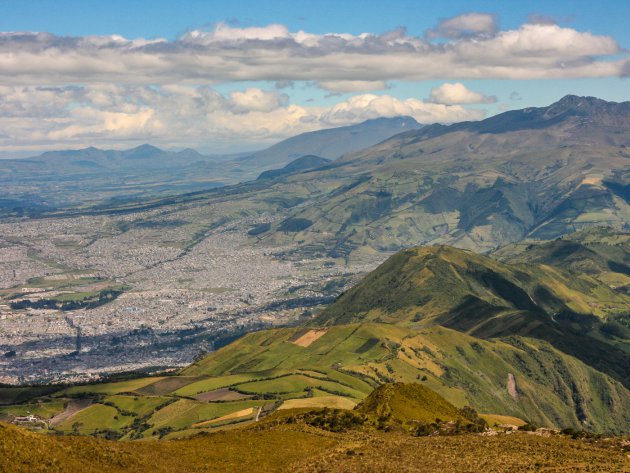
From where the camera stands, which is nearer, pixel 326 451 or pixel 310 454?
pixel 326 451

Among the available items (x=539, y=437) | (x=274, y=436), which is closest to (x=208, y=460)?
(x=274, y=436)

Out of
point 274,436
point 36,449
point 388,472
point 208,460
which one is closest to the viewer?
point 36,449

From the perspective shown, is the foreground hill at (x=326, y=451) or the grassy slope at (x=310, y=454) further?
the foreground hill at (x=326, y=451)

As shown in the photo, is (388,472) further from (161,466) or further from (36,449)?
(36,449)

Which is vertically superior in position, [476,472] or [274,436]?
[476,472]

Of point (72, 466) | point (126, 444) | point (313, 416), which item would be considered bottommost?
point (313, 416)

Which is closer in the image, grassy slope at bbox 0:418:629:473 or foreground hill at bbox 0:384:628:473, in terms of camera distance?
grassy slope at bbox 0:418:629:473

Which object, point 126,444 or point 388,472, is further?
point 126,444

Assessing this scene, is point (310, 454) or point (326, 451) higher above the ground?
point (326, 451)
